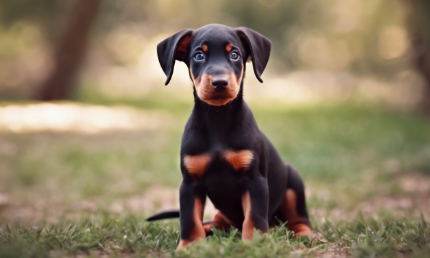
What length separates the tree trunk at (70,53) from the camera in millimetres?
15109

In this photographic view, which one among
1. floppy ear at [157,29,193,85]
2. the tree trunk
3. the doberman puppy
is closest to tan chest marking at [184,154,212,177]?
Answer: the doberman puppy

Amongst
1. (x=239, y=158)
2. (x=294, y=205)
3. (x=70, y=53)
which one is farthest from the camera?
(x=70, y=53)

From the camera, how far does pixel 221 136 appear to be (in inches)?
122

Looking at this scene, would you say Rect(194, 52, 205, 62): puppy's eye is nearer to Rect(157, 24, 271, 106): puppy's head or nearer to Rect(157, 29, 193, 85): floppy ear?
Rect(157, 24, 271, 106): puppy's head

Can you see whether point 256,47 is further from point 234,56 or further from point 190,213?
point 190,213

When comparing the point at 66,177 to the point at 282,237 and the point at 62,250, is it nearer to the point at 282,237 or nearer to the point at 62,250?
the point at 62,250

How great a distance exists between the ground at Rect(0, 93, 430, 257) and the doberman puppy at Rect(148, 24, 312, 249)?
0.72 ft

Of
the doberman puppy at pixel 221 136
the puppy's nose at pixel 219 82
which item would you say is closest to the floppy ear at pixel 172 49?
the doberman puppy at pixel 221 136

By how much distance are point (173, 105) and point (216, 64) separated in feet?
45.4

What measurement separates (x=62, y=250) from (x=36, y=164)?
4.85 m

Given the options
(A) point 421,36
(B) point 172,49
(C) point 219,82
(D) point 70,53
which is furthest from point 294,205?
(D) point 70,53

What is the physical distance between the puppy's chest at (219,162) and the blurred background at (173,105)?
7.55ft

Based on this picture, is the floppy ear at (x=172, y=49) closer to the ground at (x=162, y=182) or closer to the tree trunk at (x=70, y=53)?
the ground at (x=162, y=182)

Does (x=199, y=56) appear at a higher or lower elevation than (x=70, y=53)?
lower
